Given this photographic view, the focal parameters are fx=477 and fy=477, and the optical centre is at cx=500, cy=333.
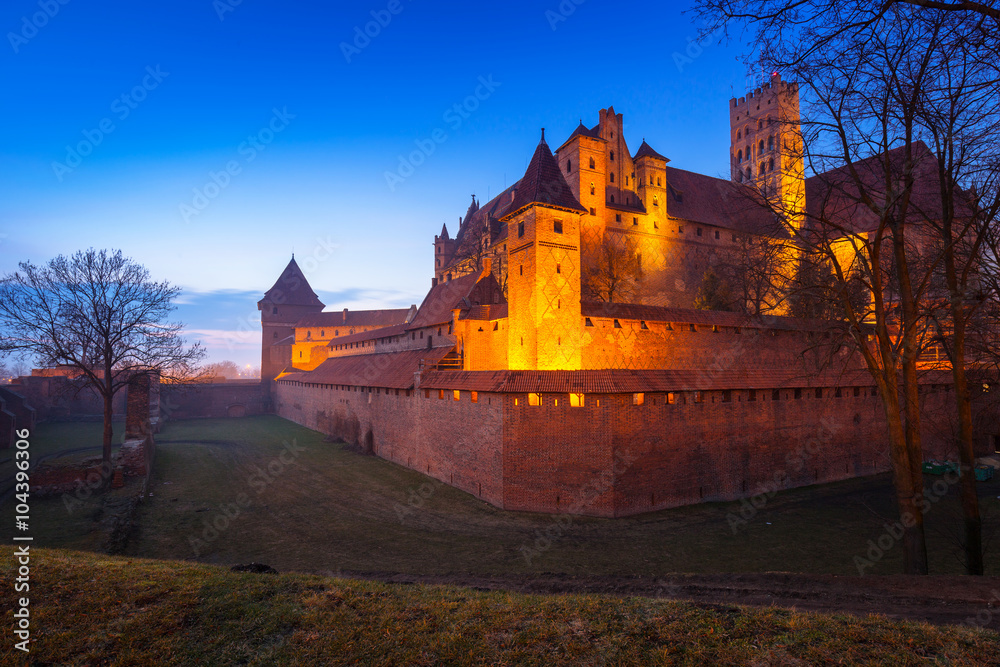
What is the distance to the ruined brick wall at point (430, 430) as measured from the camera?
16.9 meters

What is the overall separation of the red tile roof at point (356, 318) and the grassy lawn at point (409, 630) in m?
46.4

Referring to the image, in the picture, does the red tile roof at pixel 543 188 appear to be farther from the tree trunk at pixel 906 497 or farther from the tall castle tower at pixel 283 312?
the tall castle tower at pixel 283 312

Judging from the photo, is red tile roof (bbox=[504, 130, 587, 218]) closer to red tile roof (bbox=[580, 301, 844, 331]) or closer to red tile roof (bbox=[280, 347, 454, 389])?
red tile roof (bbox=[580, 301, 844, 331])

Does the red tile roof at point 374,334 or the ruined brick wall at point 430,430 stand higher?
the red tile roof at point 374,334

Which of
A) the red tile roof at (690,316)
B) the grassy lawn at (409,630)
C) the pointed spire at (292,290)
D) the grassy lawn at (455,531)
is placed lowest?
the grassy lawn at (455,531)

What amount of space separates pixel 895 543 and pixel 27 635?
1873 centimetres

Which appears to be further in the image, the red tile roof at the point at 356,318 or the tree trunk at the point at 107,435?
the red tile roof at the point at 356,318

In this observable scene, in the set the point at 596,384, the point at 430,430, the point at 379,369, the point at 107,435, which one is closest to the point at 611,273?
the point at 379,369

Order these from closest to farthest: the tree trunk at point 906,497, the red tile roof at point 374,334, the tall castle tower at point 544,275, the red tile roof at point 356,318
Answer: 1. the tree trunk at point 906,497
2. the tall castle tower at point 544,275
3. the red tile roof at point 374,334
4. the red tile roof at point 356,318

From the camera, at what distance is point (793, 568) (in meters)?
11.9

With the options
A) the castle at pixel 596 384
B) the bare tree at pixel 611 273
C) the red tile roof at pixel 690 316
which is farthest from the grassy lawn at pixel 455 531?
the bare tree at pixel 611 273

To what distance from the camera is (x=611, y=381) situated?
51.8 ft

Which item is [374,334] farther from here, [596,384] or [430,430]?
[596,384]

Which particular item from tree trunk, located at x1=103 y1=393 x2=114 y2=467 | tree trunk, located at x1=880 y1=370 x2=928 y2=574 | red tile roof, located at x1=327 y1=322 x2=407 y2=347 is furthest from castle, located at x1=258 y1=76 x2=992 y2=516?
tree trunk, located at x1=103 y1=393 x2=114 y2=467
